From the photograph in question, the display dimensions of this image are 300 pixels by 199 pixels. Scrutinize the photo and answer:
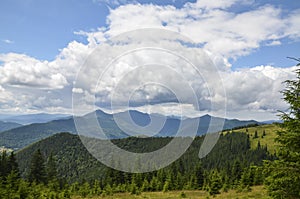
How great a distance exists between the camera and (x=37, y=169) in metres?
45.1

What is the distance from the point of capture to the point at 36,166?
44.8 meters

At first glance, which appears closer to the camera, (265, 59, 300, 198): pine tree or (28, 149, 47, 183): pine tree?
(265, 59, 300, 198): pine tree

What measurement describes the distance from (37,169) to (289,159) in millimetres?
41708

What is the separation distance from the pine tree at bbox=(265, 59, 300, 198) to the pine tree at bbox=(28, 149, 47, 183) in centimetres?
4013

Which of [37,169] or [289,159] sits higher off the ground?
[289,159]

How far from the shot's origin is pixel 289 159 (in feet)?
46.3

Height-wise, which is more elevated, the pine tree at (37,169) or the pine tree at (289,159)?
the pine tree at (289,159)

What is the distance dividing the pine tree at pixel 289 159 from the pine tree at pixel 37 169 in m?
40.1

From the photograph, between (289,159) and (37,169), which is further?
(37,169)

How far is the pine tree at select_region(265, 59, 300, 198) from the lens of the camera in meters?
12.5

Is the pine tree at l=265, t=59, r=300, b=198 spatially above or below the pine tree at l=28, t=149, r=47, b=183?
above

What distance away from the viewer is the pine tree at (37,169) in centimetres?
4428

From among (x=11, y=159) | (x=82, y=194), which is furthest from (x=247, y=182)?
(x=11, y=159)

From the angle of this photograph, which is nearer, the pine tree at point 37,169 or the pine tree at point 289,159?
the pine tree at point 289,159
